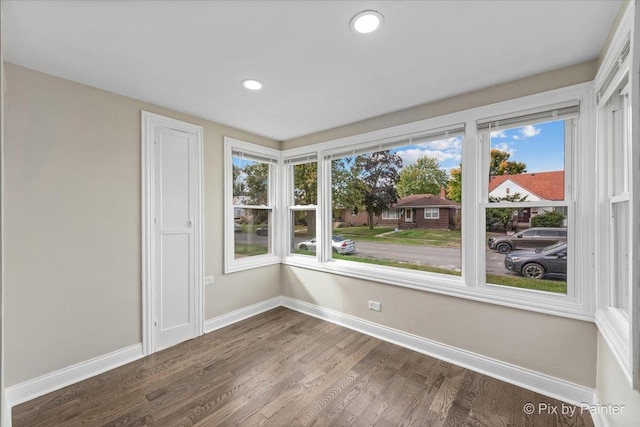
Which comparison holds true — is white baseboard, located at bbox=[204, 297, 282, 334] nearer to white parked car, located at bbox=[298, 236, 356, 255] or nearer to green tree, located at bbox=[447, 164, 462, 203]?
white parked car, located at bbox=[298, 236, 356, 255]

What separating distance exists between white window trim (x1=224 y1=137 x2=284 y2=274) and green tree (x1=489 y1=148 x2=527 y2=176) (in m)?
2.67

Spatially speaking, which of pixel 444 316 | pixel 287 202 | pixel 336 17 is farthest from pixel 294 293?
pixel 336 17

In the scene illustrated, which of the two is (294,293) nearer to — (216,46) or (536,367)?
(536,367)

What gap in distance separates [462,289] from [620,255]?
104 cm

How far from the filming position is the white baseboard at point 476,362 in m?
2.00

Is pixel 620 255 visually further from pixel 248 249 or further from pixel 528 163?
pixel 248 249

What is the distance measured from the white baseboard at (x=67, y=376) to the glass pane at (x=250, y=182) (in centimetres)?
189

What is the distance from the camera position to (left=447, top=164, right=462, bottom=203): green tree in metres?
2.61

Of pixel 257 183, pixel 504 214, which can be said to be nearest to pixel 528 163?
pixel 504 214

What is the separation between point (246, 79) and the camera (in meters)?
2.21

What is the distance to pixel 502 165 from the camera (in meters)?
2.36

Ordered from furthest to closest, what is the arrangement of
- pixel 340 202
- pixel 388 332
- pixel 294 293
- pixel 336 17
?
pixel 294 293 < pixel 340 202 < pixel 388 332 < pixel 336 17

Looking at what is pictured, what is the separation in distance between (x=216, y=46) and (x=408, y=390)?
9.33ft

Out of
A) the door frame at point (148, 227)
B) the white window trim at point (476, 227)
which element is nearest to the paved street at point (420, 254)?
the white window trim at point (476, 227)
